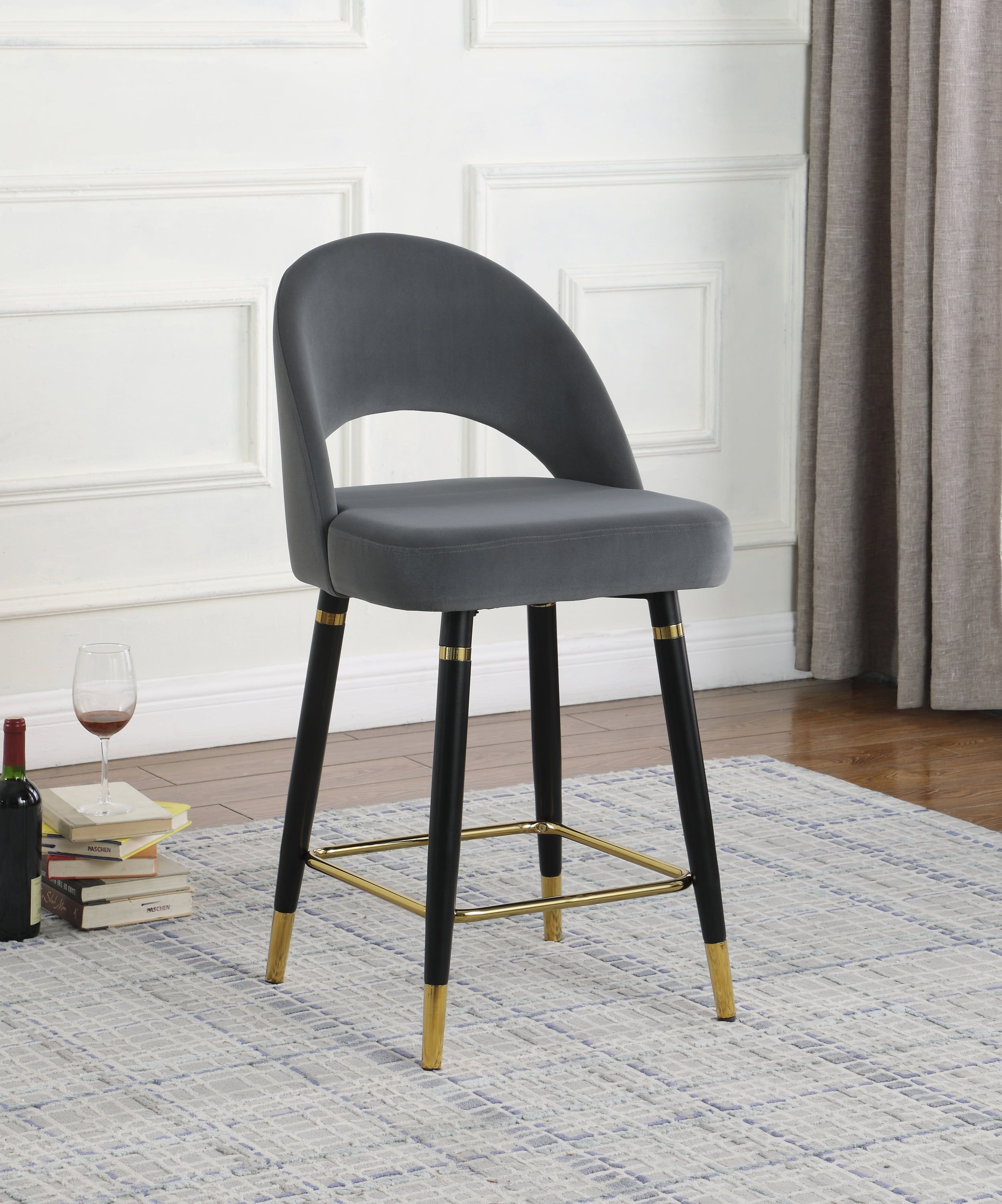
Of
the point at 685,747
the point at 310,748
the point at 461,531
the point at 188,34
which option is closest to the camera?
the point at 461,531

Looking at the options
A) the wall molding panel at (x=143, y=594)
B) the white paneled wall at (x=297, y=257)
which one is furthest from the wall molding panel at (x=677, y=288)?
the wall molding panel at (x=143, y=594)

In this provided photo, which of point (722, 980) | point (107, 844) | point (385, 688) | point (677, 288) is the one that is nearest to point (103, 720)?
point (107, 844)

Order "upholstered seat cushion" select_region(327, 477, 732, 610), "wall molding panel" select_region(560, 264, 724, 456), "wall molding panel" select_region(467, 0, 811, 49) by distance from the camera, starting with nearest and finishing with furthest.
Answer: "upholstered seat cushion" select_region(327, 477, 732, 610) < "wall molding panel" select_region(467, 0, 811, 49) < "wall molding panel" select_region(560, 264, 724, 456)

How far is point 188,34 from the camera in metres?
2.94

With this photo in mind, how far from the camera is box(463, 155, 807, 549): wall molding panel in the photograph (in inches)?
127

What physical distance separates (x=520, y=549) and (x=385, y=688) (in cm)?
155

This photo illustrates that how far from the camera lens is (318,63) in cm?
305

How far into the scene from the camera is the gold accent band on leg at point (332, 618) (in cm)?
198

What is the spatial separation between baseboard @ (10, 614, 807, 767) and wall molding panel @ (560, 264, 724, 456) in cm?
36

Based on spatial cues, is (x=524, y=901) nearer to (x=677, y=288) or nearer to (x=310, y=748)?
(x=310, y=748)

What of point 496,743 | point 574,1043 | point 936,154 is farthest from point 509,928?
point 936,154

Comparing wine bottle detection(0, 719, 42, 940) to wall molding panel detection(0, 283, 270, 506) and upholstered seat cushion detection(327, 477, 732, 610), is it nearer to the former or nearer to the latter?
upholstered seat cushion detection(327, 477, 732, 610)

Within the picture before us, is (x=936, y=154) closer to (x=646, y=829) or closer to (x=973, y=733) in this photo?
(x=973, y=733)

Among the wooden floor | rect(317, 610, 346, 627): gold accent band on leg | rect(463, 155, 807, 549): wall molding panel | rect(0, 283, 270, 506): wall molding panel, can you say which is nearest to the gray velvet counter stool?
rect(317, 610, 346, 627): gold accent band on leg
